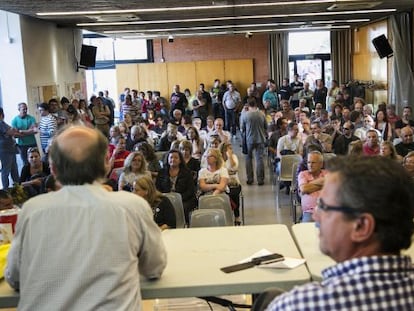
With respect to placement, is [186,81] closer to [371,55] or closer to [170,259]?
[371,55]

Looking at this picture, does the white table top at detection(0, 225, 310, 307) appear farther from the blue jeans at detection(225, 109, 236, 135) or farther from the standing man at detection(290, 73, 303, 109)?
the standing man at detection(290, 73, 303, 109)

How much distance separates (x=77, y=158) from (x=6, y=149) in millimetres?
7359

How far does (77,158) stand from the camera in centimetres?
211

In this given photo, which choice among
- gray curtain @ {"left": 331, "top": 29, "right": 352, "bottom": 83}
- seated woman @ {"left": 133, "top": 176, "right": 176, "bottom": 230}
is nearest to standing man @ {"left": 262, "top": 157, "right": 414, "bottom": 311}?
seated woman @ {"left": 133, "top": 176, "right": 176, "bottom": 230}

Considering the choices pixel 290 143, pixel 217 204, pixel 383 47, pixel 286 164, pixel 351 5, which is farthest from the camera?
pixel 383 47

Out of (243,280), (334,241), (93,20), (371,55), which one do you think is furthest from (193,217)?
(371,55)

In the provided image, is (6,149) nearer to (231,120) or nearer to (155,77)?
(231,120)

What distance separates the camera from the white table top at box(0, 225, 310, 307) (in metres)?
2.58

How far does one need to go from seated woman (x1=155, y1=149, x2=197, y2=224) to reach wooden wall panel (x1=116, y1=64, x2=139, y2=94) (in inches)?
551

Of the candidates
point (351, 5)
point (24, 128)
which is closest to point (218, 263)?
point (24, 128)

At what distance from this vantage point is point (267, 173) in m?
10.4

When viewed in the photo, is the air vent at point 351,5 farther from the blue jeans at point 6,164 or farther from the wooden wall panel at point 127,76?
the wooden wall panel at point 127,76

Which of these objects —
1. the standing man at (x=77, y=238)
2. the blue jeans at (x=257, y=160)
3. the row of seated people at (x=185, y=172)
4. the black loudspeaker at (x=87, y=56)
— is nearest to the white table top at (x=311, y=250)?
the standing man at (x=77, y=238)

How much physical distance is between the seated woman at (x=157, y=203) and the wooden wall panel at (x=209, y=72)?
15.2 metres
